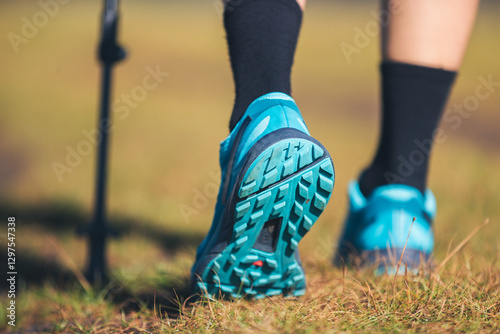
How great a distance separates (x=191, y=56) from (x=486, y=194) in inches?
364

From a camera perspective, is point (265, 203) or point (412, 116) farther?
point (412, 116)

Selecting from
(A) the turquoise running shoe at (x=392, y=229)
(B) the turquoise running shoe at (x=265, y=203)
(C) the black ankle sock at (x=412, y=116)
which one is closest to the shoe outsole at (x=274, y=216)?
(B) the turquoise running shoe at (x=265, y=203)

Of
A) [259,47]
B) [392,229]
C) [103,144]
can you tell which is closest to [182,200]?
[103,144]

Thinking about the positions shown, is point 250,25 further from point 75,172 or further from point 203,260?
point 75,172

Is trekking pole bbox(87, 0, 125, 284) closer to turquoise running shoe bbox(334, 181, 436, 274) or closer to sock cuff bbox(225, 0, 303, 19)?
sock cuff bbox(225, 0, 303, 19)

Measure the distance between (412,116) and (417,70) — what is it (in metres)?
0.15

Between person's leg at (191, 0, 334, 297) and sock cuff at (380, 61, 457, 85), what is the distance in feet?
1.42

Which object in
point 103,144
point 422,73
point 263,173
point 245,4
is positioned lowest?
point 103,144

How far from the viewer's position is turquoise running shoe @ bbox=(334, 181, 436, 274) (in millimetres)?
1415

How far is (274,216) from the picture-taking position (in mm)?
1104

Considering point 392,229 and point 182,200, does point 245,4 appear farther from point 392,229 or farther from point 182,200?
point 182,200

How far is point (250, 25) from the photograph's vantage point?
4.02ft

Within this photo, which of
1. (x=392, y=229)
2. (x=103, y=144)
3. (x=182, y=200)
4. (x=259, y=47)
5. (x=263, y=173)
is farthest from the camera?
(x=182, y=200)

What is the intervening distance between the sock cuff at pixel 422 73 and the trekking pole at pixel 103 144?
1003 mm
